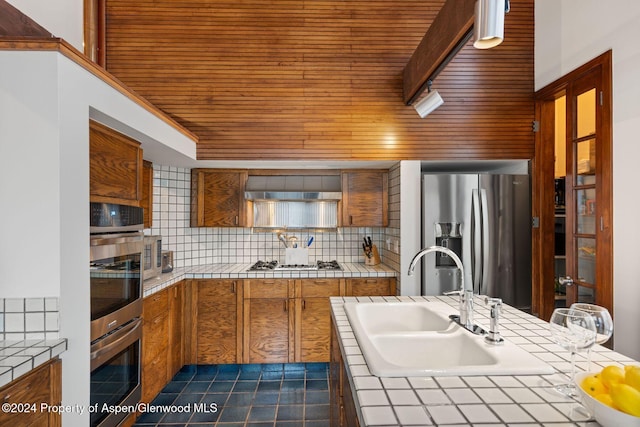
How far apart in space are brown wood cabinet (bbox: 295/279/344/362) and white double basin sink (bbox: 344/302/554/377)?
1.37 m

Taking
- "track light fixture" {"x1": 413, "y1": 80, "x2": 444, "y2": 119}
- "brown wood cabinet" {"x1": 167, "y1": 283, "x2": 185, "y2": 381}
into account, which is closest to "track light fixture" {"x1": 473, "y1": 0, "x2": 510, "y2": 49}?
"track light fixture" {"x1": 413, "y1": 80, "x2": 444, "y2": 119}

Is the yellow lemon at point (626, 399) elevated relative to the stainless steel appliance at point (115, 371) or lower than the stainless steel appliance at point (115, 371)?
elevated

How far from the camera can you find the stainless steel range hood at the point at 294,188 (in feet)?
11.1

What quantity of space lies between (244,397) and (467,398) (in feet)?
7.54

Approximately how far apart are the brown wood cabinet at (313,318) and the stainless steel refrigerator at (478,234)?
2.90 feet

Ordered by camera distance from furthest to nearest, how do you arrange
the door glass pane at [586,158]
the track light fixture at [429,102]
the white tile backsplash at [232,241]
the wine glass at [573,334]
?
the white tile backsplash at [232,241] < the track light fixture at [429,102] < the door glass pane at [586,158] < the wine glass at [573,334]

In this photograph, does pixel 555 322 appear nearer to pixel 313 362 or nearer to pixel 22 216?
pixel 22 216

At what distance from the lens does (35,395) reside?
50.8 inches

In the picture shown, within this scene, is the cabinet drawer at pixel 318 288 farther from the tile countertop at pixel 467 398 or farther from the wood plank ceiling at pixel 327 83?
the tile countertop at pixel 467 398

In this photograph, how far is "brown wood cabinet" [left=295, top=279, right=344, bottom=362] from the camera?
10.5ft

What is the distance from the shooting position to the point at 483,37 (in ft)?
4.94

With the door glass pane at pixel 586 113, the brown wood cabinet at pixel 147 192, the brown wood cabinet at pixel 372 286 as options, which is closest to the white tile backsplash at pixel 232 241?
the brown wood cabinet at pixel 147 192

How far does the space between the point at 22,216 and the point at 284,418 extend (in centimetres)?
203

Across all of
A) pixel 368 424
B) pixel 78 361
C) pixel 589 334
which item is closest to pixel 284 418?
pixel 78 361
